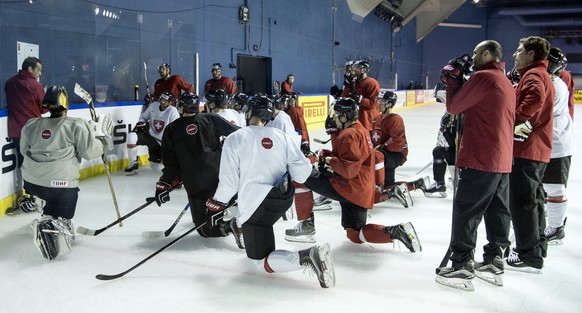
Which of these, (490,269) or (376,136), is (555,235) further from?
(376,136)

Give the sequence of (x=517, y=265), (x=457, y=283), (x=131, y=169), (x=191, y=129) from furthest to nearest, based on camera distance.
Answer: (x=131, y=169) < (x=191, y=129) < (x=517, y=265) < (x=457, y=283)

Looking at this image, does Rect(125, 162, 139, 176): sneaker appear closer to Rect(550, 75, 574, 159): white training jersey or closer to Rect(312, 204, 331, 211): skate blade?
Rect(312, 204, 331, 211): skate blade

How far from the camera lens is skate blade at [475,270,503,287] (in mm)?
2844

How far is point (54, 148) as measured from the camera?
3279 millimetres

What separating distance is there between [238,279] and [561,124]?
2.27 m

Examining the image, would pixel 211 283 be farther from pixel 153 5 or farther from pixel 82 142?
pixel 153 5

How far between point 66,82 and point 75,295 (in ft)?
15.9

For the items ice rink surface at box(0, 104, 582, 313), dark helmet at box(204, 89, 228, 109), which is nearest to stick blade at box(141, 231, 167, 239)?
ice rink surface at box(0, 104, 582, 313)

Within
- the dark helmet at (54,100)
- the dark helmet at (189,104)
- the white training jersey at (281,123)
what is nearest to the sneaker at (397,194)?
the white training jersey at (281,123)

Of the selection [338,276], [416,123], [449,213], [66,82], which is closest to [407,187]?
[449,213]

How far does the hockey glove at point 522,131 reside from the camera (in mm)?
2844

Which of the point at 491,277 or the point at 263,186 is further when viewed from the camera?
the point at 491,277

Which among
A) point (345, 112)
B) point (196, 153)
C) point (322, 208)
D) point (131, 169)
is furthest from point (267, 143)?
point (131, 169)

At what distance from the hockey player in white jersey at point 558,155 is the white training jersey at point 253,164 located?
1713 millimetres
